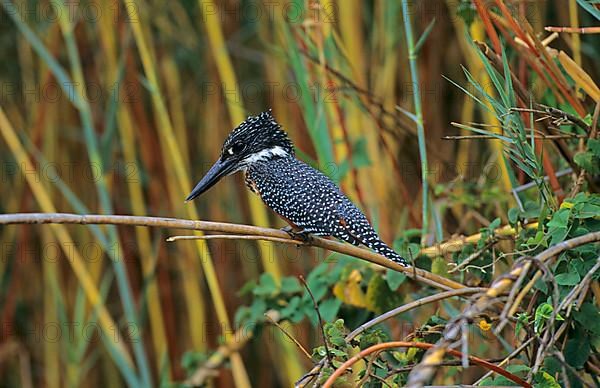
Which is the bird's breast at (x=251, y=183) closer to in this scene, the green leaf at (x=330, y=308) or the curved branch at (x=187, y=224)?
the green leaf at (x=330, y=308)

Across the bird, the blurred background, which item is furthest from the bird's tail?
the blurred background

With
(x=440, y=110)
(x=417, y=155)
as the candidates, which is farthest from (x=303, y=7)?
(x=440, y=110)

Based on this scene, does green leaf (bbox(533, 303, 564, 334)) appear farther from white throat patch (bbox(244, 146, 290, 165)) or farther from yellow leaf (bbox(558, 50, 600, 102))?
white throat patch (bbox(244, 146, 290, 165))

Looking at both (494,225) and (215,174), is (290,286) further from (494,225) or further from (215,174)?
(494,225)

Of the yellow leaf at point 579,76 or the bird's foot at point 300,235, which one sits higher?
the yellow leaf at point 579,76

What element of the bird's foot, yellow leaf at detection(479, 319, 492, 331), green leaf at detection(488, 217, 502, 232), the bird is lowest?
yellow leaf at detection(479, 319, 492, 331)

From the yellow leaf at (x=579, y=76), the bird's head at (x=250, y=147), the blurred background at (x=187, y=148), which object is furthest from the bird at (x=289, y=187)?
the yellow leaf at (x=579, y=76)

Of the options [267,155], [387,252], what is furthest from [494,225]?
[267,155]

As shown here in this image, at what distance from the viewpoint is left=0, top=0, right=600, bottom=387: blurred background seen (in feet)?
8.30

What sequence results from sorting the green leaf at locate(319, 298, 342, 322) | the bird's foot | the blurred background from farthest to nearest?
the blurred background, the green leaf at locate(319, 298, 342, 322), the bird's foot

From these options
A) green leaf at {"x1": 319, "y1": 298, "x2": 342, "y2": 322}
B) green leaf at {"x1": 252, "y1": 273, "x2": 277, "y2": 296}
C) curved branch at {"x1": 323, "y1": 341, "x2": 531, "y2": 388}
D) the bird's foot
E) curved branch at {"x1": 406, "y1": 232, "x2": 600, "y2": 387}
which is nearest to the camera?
curved branch at {"x1": 406, "y1": 232, "x2": 600, "y2": 387}

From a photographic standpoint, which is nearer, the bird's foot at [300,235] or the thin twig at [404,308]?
the thin twig at [404,308]

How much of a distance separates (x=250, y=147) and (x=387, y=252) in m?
0.63

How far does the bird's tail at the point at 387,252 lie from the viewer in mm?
1782
